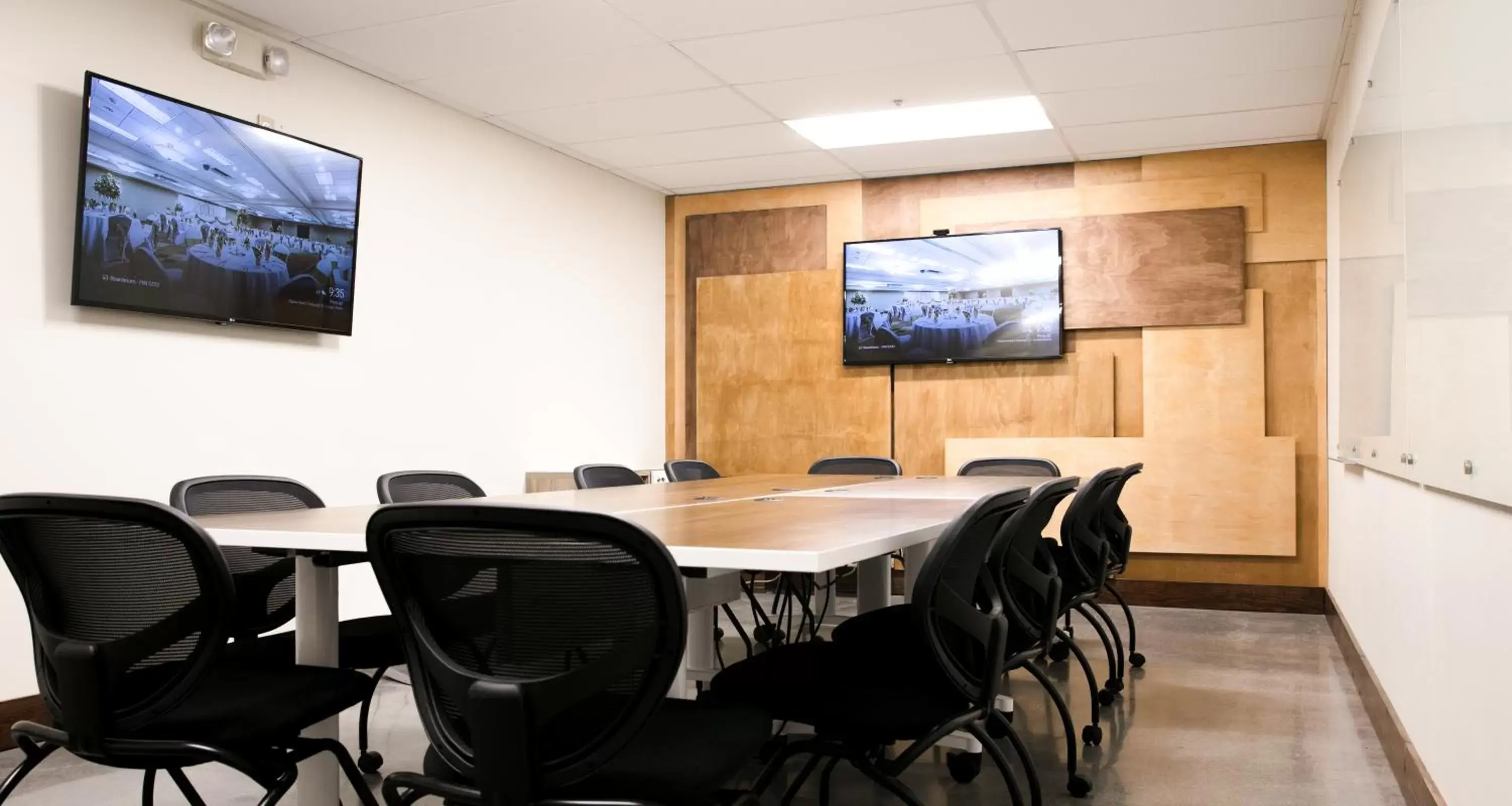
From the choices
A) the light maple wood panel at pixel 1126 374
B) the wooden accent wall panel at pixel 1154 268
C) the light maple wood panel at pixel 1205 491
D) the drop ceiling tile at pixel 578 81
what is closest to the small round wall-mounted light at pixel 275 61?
the drop ceiling tile at pixel 578 81

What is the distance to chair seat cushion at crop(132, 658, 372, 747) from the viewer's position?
211 cm

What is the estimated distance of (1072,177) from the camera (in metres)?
7.38

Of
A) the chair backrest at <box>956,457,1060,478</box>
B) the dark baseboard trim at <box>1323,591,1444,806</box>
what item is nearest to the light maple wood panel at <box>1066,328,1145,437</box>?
the chair backrest at <box>956,457,1060,478</box>

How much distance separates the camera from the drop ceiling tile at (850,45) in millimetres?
4941

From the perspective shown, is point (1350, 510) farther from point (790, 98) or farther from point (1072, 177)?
point (790, 98)

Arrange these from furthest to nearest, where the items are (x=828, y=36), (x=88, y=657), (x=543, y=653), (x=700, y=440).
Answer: (x=700, y=440)
(x=828, y=36)
(x=88, y=657)
(x=543, y=653)

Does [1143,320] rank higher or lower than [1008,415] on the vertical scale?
higher

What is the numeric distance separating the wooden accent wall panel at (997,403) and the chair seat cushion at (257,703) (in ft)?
18.5

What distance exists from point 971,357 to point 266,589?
17.5 ft

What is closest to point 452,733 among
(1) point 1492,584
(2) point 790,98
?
(1) point 1492,584

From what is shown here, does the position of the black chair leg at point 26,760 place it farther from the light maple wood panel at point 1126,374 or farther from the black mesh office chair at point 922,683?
the light maple wood panel at point 1126,374

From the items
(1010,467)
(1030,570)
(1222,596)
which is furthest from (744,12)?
(1222,596)

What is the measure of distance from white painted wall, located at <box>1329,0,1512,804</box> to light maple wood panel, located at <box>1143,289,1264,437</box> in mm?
1739

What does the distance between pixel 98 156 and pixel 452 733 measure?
3.33 metres
